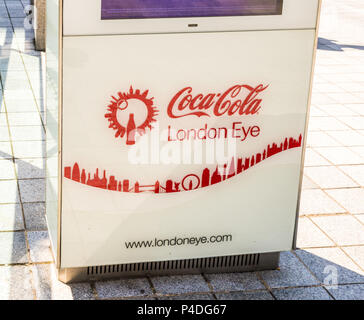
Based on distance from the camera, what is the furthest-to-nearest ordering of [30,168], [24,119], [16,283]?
1. [24,119]
2. [30,168]
3. [16,283]

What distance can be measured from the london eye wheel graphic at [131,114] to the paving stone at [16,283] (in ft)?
4.02

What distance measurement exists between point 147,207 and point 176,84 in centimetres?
85

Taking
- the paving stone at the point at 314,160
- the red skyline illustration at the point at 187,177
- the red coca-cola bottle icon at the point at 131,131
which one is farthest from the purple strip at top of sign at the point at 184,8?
the paving stone at the point at 314,160

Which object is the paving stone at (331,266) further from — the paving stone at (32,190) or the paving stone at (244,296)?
the paving stone at (32,190)

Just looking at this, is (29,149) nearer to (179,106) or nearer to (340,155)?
(179,106)

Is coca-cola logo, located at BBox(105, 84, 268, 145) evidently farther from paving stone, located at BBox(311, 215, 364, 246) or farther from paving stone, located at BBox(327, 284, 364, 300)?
paving stone, located at BBox(311, 215, 364, 246)

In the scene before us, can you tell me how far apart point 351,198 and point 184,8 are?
2.97 metres

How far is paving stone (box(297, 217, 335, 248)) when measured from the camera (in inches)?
213

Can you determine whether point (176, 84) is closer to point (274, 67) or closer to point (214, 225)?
point (274, 67)

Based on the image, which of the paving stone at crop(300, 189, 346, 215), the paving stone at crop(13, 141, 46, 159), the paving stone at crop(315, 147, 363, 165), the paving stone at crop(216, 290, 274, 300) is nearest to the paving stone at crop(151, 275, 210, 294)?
the paving stone at crop(216, 290, 274, 300)

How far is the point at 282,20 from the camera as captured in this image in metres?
4.26

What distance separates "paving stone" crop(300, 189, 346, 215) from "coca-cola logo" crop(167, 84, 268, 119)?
1.84 m

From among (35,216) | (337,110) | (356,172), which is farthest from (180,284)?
(337,110)

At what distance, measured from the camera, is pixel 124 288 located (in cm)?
464
